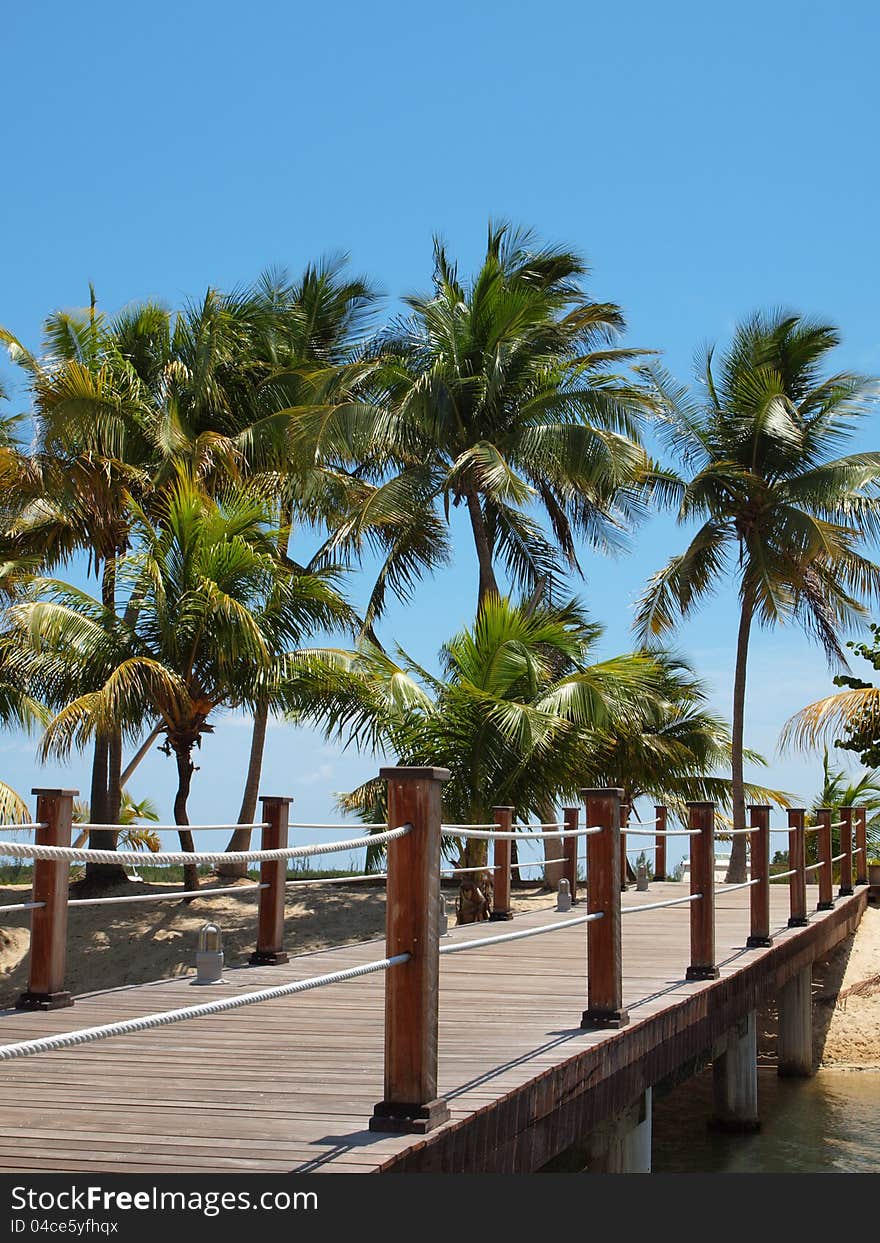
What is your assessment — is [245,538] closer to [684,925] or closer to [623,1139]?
[684,925]

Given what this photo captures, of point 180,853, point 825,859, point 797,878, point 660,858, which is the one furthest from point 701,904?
point 660,858

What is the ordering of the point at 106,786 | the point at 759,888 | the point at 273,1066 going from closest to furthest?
1. the point at 273,1066
2. the point at 759,888
3. the point at 106,786

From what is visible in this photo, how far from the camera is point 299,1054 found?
5.63 meters

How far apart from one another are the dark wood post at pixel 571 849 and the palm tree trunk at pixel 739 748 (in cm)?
568

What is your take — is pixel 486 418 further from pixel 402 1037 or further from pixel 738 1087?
pixel 402 1037

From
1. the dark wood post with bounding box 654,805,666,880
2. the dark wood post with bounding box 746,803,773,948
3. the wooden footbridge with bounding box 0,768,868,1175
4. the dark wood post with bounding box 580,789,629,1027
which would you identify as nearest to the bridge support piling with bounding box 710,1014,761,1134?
the wooden footbridge with bounding box 0,768,868,1175

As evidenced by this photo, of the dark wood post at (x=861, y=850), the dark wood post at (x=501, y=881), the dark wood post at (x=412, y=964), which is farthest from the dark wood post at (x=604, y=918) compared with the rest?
the dark wood post at (x=861, y=850)

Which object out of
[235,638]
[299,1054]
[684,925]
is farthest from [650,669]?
[299,1054]

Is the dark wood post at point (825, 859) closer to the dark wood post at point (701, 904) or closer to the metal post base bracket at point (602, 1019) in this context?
the dark wood post at point (701, 904)

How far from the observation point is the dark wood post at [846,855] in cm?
1631

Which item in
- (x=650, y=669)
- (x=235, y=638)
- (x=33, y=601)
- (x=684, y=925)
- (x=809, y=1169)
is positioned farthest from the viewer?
(x=33, y=601)

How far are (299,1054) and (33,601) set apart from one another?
15.3 metres

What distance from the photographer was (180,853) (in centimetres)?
343

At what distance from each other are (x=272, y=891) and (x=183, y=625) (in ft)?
33.4
